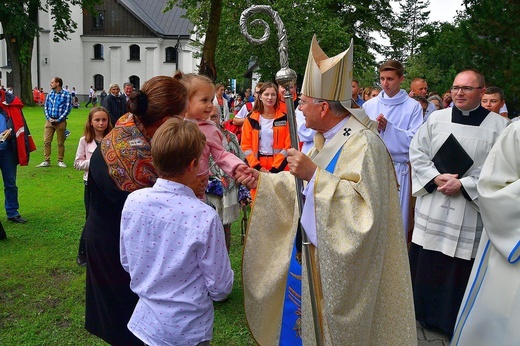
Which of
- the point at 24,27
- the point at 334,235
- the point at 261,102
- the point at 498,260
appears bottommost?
the point at 498,260

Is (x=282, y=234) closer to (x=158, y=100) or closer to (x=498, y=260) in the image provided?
(x=158, y=100)

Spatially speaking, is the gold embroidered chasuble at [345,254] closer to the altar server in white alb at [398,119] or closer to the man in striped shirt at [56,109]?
the altar server in white alb at [398,119]

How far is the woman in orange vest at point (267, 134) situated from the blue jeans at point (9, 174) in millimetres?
3196

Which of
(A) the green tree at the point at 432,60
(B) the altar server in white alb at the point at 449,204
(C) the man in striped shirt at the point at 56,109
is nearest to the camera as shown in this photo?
(B) the altar server in white alb at the point at 449,204

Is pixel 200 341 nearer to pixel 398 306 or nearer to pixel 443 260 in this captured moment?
pixel 398 306

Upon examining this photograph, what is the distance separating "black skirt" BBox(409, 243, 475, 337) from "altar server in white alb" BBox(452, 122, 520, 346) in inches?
47.6

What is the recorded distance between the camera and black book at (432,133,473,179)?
4551 millimetres

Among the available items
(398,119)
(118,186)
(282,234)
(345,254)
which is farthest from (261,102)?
(345,254)

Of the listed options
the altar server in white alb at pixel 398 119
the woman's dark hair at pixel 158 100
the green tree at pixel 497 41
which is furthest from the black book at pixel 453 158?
the green tree at pixel 497 41

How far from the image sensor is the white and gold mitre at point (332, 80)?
3.00 meters

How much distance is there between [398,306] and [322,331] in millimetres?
457

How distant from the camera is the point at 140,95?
2.82m

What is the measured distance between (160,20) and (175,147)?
62476 mm

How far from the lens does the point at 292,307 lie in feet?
11.0
